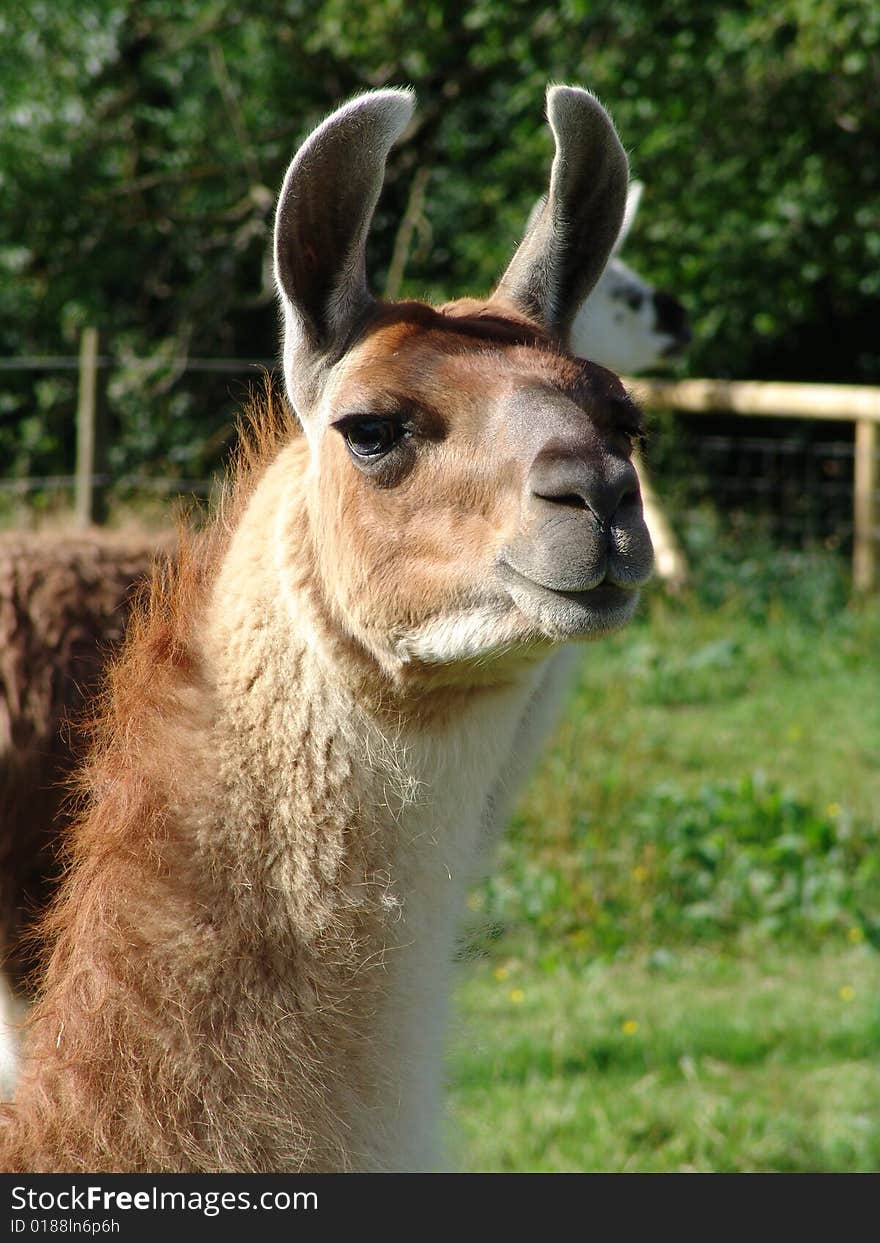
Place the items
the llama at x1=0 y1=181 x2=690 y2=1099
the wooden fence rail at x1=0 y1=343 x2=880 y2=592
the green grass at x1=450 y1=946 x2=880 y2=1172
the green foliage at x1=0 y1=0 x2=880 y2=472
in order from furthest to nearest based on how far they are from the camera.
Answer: the green foliage at x1=0 y1=0 x2=880 y2=472 < the wooden fence rail at x1=0 y1=343 x2=880 y2=592 < the green grass at x1=450 y1=946 x2=880 y2=1172 < the llama at x1=0 y1=181 x2=690 y2=1099

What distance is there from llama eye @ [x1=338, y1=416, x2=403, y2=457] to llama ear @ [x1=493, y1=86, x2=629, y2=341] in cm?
50

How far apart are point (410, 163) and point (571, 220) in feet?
38.6

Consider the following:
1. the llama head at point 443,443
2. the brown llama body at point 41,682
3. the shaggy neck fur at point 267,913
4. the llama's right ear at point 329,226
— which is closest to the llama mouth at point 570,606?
the llama head at point 443,443

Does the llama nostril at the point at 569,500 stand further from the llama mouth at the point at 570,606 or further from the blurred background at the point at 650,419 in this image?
the blurred background at the point at 650,419

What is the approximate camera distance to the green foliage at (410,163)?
1107 cm

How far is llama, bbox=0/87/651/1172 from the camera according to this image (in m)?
2.23

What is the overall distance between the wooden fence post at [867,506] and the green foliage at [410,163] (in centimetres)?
249

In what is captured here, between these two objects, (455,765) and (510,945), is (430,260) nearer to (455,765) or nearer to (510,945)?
(510,945)

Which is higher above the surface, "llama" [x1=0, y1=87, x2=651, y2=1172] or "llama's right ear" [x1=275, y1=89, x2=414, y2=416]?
"llama's right ear" [x1=275, y1=89, x2=414, y2=416]

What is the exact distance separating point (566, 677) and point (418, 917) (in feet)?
1.90

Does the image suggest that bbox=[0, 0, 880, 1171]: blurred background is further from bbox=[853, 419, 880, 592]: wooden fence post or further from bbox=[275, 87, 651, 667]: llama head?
bbox=[275, 87, 651, 667]: llama head

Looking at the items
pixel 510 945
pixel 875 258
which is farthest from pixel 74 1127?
pixel 875 258

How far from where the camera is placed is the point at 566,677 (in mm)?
2744

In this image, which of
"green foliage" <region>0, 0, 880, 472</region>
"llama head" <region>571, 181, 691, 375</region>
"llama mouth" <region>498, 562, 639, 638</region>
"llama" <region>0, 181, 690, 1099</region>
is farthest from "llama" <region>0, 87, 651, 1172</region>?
"green foliage" <region>0, 0, 880, 472</region>
